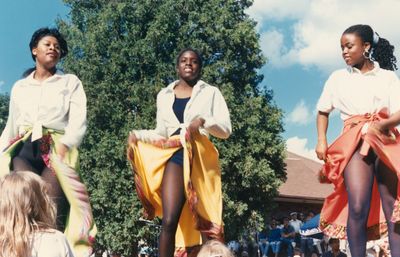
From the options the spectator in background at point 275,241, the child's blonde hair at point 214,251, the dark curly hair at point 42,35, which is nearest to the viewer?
the child's blonde hair at point 214,251

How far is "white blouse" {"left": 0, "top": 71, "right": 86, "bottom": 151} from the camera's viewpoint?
4953 mm

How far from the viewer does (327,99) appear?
196 inches

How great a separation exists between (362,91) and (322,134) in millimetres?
468

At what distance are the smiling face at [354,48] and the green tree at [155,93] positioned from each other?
56.5ft

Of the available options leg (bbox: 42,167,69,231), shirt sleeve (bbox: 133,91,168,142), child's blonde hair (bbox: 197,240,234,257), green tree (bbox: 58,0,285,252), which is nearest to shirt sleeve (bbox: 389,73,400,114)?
child's blonde hair (bbox: 197,240,234,257)

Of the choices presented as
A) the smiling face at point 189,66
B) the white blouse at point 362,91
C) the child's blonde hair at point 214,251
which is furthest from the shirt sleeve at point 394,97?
the child's blonde hair at point 214,251

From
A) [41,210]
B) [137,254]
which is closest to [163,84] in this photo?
[137,254]

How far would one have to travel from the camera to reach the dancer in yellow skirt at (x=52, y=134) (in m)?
4.80

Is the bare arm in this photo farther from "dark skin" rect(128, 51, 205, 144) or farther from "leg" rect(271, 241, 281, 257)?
"leg" rect(271, 241, 281, 257)

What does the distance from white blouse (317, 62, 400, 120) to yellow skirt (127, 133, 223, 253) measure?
1153 millimetres

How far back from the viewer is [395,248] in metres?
4.48

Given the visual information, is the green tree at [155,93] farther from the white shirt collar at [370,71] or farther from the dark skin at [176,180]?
the white shirt collar at [370,71]

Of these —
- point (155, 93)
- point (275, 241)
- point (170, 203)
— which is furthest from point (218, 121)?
point (155, 93)

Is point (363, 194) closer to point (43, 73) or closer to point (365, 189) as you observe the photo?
point (365, 189)
